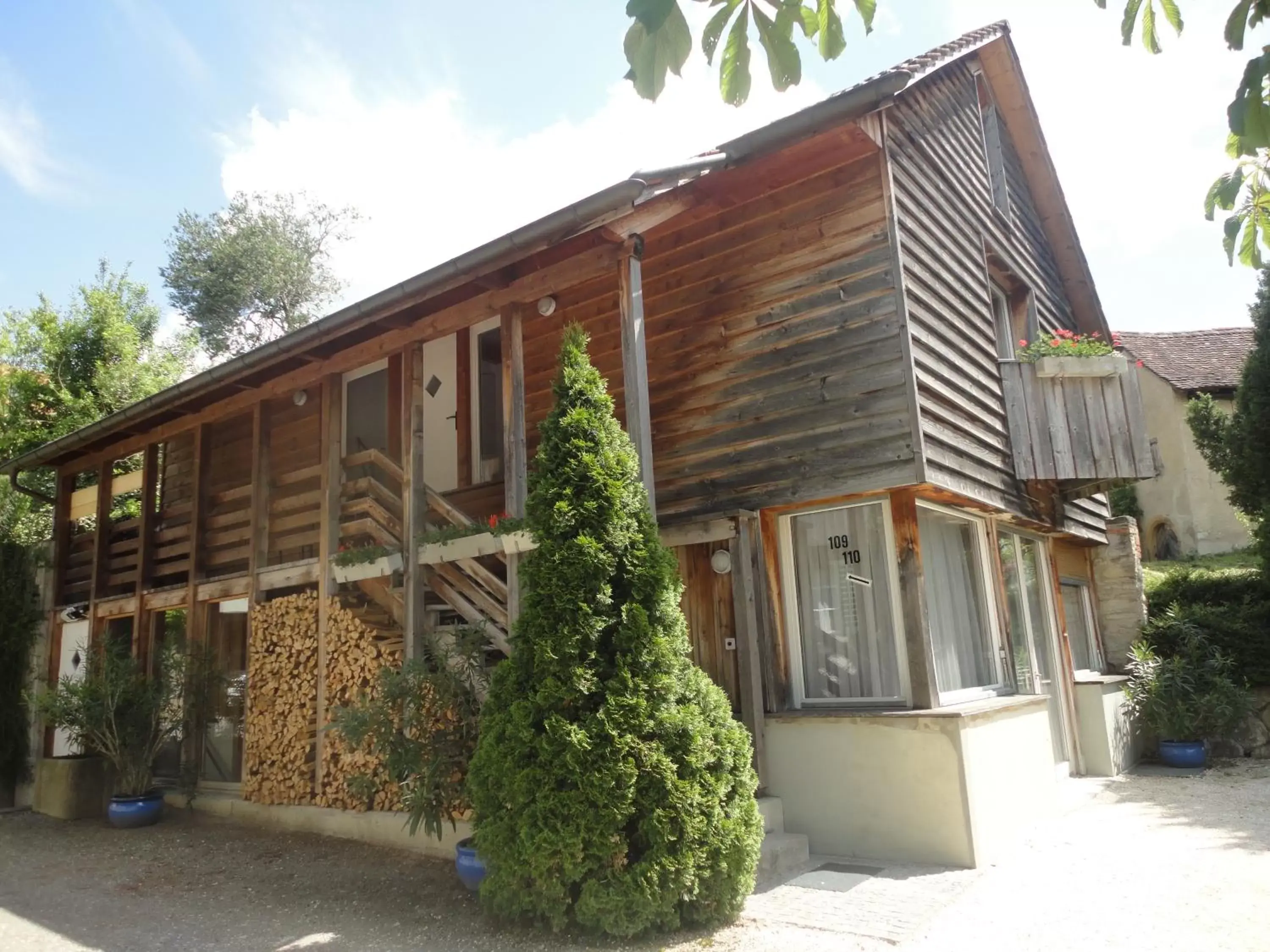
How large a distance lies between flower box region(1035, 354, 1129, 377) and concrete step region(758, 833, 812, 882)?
16.6 feet

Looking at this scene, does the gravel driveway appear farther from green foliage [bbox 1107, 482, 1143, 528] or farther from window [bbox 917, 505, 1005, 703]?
green foliage [bbox 1107, 482, 1143, 528]

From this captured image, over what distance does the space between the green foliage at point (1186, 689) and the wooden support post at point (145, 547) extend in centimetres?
1155

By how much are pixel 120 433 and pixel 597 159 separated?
23.2 feet

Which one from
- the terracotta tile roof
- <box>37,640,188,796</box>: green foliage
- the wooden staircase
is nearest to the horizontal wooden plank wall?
the wooden staircase

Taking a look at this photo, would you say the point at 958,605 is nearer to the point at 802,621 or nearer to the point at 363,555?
the point at 802,621

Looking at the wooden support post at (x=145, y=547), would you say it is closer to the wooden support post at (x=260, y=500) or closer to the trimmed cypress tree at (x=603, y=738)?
the wooden support post at (x=260, y=500)

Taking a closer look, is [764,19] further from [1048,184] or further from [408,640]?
[1048,184]

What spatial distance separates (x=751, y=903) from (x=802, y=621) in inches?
97.5

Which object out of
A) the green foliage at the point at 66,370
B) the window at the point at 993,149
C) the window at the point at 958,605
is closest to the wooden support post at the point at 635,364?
the window at the point at 958,605

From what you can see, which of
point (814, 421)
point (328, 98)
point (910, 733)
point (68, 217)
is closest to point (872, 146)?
point (814, 421)

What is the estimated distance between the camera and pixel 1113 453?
28.9 feet

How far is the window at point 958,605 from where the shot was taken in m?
7.22

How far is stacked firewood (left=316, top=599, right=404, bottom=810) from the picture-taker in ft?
25.9

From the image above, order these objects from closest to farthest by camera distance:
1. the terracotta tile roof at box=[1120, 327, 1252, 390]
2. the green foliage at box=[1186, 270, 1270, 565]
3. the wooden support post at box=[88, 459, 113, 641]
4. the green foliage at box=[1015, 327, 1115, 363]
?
the green foliage at box=[1015, 327, 1115, 363], the wooden support post at box=[88, 459, 113, 641], the green foliage at box=[1186, 270, 1270, 565], the terracotta tile roof at box=[1120, 327, 1252, 390]
